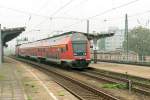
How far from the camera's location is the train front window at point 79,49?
35.1 metres

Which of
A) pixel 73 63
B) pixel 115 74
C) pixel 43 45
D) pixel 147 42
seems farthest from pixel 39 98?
pixel 147 42

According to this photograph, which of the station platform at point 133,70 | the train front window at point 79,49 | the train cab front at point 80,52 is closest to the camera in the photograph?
the station platform at point 133,70

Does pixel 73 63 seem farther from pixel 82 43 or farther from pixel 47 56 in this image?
pixel 47 56

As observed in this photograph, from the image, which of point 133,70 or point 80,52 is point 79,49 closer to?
point 80,52

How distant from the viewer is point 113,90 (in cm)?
1969

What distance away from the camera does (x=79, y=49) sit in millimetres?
35344

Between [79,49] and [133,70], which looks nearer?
[133,70]

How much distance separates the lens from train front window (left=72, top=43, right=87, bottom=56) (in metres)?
35.1

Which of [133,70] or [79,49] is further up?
[79,49]

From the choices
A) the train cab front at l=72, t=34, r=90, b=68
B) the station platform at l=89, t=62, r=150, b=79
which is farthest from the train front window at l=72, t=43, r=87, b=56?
the station platform at l=89, t=62, r=150, b=79

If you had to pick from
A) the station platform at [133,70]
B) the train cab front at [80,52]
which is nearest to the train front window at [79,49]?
the train cab front at [80,52]

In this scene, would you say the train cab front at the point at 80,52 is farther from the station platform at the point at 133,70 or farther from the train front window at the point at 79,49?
the station platform at the point at 133,70

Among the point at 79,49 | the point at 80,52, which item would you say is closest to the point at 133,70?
the point at 80,52

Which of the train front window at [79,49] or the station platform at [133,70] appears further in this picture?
the train front window at [79,49]
